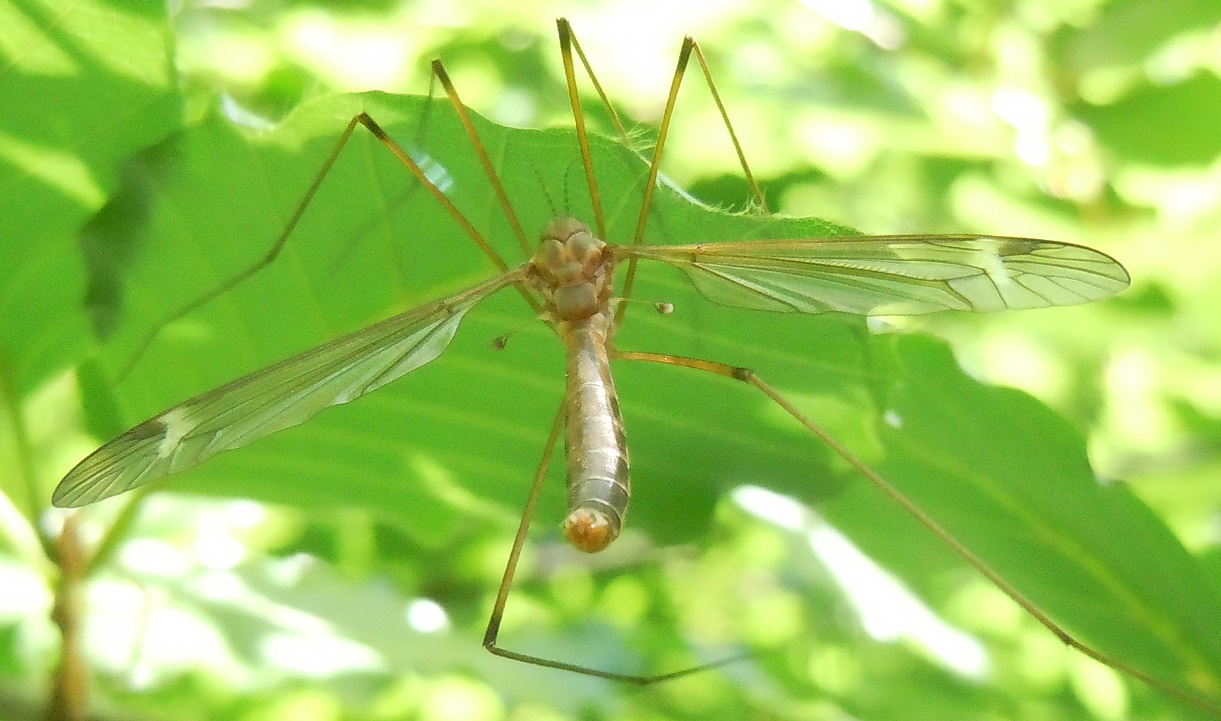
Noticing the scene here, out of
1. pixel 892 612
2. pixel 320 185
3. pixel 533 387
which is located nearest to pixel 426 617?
pixel 533 387

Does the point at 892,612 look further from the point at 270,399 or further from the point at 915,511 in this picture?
the point at 270,399

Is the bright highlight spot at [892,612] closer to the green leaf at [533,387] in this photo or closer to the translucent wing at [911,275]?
the green leaf at [533,387]

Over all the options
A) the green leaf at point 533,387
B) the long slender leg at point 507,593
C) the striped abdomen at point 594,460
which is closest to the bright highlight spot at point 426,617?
the long slender leg at point 507,593

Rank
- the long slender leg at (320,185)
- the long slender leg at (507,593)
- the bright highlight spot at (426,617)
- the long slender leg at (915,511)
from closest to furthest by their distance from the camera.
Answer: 1. the long slender leg at (320,185)
2. the long slender leg at (915,511)
3. the long slender leg at (507,593)
4. the bright highlight spot at (426,617)

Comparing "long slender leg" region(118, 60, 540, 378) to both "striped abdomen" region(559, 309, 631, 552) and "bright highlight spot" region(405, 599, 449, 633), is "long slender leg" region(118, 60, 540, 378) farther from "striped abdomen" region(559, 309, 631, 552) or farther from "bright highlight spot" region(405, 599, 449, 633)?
"bright highlight spot" region(405, 599, 449, 633)

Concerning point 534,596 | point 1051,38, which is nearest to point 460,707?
point 534,596

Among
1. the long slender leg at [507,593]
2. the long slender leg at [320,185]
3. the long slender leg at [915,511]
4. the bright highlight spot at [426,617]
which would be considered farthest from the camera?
the bright highlight spot at [426,617]

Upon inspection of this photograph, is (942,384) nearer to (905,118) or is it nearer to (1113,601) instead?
(1113,601)

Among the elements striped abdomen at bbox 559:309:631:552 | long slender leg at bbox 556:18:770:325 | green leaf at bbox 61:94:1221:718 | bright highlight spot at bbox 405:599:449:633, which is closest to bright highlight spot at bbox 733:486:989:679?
green leaf at bbox 61:94:1221:718
